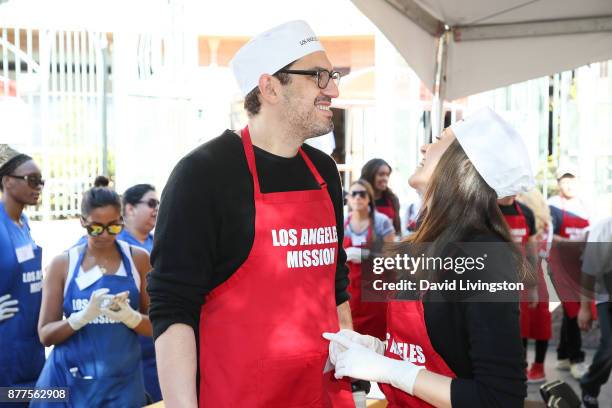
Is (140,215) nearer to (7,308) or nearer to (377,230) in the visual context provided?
(7,308)

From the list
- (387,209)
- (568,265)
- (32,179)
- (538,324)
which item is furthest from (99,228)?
(568,265)

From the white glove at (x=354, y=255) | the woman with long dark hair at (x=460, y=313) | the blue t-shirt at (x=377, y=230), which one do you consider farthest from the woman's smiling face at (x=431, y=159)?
the blue t-shirt at (x=377, y=230)

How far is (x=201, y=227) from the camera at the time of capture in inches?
75.9

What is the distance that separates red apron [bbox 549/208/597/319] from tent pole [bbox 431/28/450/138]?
2.30 metres

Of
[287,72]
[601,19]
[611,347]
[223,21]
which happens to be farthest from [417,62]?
[223,21]

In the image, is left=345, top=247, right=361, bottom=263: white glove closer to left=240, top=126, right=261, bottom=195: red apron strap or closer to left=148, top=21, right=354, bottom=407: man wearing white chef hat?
left=148, top=21, right=354, bottom=407: man wearing white chef hat

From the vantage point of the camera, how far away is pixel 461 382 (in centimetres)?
181

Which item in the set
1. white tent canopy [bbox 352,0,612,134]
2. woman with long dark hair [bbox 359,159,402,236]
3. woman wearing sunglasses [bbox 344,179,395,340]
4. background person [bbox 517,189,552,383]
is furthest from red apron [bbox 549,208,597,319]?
white tent canopy [bbox 352,0,612,134]

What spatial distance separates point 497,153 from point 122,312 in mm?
2015

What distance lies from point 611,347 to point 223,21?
1318cm

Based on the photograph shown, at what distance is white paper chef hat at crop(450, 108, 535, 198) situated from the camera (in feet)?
6.44

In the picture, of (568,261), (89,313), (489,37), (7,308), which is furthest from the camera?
(568,261)

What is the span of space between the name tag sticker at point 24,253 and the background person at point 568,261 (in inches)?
177

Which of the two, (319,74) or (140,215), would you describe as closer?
(319,74)
